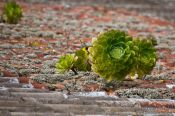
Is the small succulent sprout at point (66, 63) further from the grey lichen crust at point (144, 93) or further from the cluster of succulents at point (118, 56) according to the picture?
the grey lichen crust at point (144, 93)

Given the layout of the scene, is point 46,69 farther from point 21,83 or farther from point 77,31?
point 77,31

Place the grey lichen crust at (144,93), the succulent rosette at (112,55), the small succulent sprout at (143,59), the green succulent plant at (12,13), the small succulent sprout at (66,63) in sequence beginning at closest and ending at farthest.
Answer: the grey lichen crust at (144,93), the succulent rosette at (112,55), the small succulent sprout at (143,59), the small succulent sprout at (66,63), the green succulent plant at (12,13)

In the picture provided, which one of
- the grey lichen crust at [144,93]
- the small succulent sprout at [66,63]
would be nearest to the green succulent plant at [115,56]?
the grey lichen crust at [144,93]

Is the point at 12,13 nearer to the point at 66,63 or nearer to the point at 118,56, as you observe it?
the point at 66,63

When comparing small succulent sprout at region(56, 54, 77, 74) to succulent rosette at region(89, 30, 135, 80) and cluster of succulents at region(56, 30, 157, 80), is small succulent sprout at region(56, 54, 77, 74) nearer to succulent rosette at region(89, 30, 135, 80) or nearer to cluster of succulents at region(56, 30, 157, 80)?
cluster of succulents at region(56, 30, 157, 80)

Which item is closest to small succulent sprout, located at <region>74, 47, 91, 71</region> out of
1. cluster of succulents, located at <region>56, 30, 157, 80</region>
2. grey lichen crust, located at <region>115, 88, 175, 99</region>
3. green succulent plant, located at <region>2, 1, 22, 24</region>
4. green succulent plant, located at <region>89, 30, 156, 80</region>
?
cluster of succulents, located at <region>56, 30, 157, 80</region>

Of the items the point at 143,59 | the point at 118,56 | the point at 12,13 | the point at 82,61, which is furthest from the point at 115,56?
the point at 12,13
